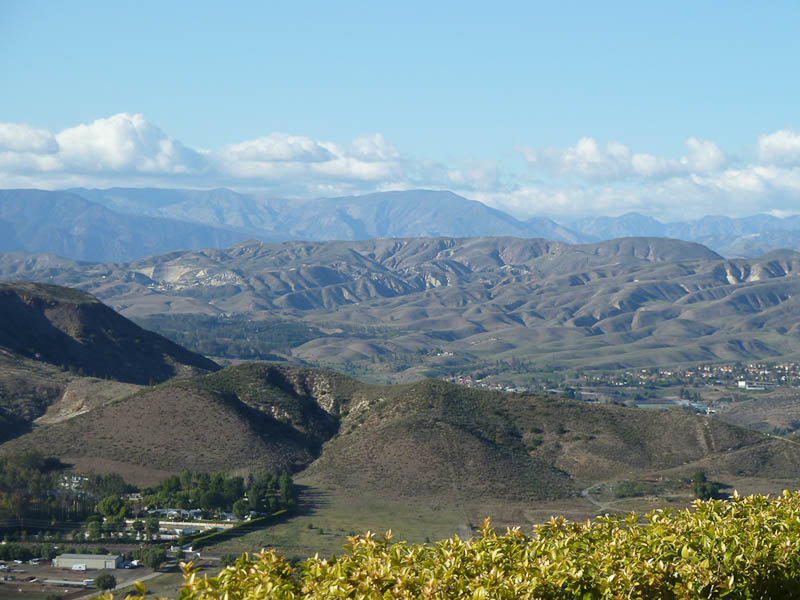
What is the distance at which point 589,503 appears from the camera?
67.1 metres

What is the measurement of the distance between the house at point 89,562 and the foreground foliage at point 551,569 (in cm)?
4102

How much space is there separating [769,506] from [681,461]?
65404 mm

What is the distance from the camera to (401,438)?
77.0m

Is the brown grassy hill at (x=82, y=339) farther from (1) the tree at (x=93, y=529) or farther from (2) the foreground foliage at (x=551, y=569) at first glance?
(2) the foreground foliage at (x=551, y=569)

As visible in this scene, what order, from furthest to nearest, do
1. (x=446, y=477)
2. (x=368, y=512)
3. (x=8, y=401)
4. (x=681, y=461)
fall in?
(x=8, y=401)
(x=681, y=461)
(x=446, y=477)
(x=368, y=512)

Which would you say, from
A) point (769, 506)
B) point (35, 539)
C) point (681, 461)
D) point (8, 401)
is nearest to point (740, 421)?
point (681, 461)

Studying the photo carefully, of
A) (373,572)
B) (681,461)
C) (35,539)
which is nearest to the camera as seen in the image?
(373,572)

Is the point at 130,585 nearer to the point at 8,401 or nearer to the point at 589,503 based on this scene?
the point at 589,503

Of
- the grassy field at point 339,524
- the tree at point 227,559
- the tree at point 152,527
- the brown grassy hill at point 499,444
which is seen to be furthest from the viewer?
the brown grassy hill at point 499,444

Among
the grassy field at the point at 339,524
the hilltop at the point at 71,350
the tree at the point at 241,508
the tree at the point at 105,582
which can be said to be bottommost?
the grassy field at the point at 339,524

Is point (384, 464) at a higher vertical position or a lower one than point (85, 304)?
lower

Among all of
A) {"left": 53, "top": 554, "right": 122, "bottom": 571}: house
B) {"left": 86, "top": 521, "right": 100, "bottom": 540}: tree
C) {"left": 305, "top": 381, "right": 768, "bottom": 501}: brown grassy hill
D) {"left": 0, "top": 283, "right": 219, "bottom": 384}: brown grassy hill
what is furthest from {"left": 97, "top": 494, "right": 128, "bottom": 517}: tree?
{"left": 0, "top": 283, "right": 219, "bottom": 384}: brown grassy hill

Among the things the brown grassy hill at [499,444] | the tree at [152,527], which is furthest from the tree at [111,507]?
the brown grassy hill at [499,444]

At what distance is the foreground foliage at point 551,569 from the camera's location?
11.4 meters
